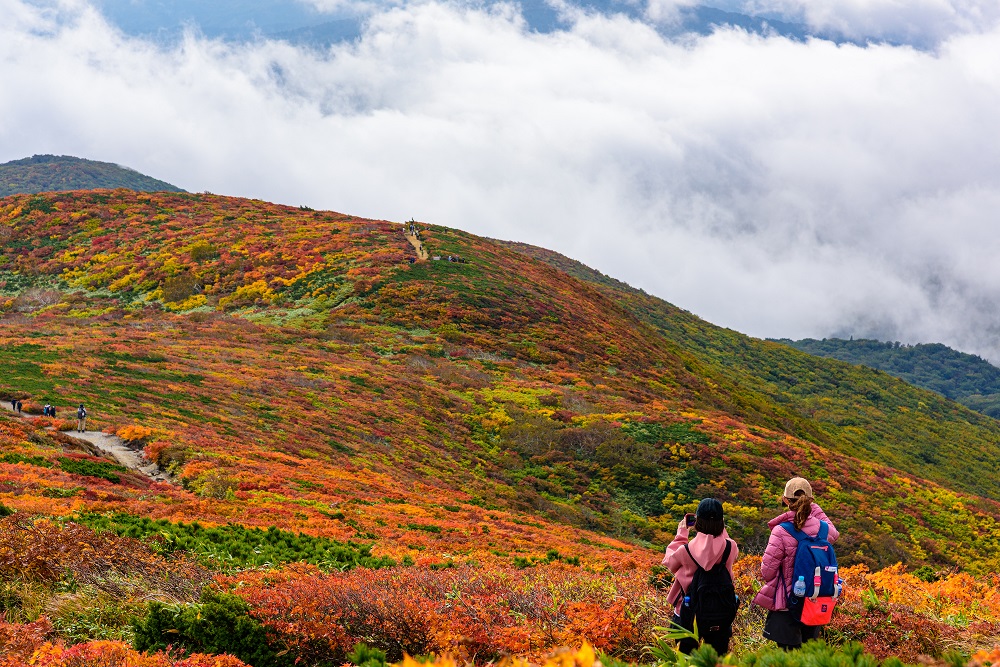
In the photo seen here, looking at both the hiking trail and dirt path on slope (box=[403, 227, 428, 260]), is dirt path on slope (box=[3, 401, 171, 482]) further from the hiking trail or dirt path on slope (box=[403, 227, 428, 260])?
dirt path on slope (box=[403, 227, 428, 260])

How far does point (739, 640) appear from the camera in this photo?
716cm

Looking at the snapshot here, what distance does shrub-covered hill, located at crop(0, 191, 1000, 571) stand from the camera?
18.5 meters

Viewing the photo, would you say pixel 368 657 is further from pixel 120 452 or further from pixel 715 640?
pixel 120 452

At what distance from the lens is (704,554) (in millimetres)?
5777

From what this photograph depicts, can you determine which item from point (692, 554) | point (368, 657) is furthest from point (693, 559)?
point (368, 657)

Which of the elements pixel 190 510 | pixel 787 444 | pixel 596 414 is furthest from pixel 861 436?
pixel 190 510

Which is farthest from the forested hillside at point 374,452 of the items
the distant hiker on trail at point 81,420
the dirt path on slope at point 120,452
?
the dirt path on slope at point 120,452

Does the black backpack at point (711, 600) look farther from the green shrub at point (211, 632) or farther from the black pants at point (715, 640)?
the green shrub at point (211, 632)

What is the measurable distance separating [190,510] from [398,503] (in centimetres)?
680

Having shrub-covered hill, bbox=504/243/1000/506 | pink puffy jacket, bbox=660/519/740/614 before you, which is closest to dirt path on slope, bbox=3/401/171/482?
pink puffy jacket, bbox=660/519/740/614

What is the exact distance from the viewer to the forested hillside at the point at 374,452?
7453 millimetres

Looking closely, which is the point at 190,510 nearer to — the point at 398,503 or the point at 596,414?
the point at 398,503

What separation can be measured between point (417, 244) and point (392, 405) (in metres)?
37.7

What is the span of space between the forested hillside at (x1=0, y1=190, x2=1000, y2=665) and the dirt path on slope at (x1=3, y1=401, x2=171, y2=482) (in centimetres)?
54
